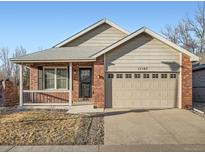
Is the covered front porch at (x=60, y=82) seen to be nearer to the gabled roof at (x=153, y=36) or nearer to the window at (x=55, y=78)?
the window at (x=55, y=78)

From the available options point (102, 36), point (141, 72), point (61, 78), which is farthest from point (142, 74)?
point (102, 36)

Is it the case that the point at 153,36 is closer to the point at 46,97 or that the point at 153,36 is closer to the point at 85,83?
the point at 85,83

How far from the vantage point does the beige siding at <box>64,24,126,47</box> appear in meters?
22.4

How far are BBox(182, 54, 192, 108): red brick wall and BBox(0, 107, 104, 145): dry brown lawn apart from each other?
20.6ft

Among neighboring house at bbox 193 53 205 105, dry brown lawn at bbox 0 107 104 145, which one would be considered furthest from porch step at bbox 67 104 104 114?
neighboring house at bbox 193 53 205 105

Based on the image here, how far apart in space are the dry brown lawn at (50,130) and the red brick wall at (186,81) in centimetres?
628

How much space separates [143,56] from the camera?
58.3ft

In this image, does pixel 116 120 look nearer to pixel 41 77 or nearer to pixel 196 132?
pixel 196 132

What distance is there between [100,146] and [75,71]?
1213cm

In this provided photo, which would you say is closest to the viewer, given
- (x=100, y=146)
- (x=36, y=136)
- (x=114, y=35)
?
(x=100, y=146)

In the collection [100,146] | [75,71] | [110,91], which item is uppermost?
[75,71]

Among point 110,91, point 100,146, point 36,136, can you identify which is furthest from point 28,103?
point 100,146

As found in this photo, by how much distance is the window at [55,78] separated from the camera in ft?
66.6

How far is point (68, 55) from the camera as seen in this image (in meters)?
19.0
